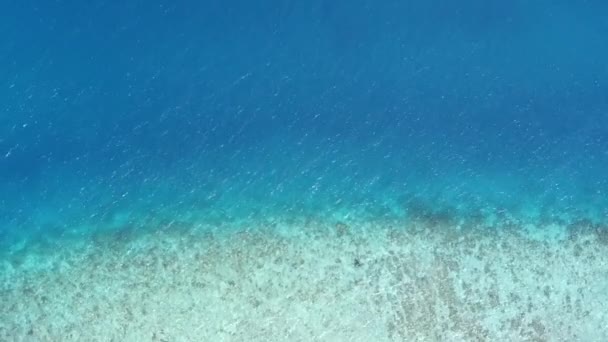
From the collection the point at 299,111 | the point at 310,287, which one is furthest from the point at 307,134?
the point at 310,287

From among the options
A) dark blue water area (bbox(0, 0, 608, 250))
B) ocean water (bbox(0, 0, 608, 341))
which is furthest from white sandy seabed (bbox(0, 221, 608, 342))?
dark blue water area (bbox(0, 0, 608, 250))

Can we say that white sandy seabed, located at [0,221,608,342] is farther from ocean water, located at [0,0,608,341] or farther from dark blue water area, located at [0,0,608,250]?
dark blue water area, located at [0,0,608,250]

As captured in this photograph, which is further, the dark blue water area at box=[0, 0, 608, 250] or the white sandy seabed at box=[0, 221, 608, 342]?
the dark blue water area at box=[0, 0, 608, 250]

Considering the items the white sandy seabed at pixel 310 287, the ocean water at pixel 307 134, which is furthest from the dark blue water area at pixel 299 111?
the white sandy seabed at pixel 310 287

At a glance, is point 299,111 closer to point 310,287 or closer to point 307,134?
point 307,134

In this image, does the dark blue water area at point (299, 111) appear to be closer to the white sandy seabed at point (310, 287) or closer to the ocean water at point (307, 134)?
the ocean water at point (307, 134)

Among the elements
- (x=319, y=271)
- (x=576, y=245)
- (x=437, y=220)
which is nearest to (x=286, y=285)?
(x=319, y=271)

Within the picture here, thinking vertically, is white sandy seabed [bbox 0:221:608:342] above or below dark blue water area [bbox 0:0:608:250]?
below

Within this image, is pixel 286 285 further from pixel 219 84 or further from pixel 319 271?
pixel 219 84
